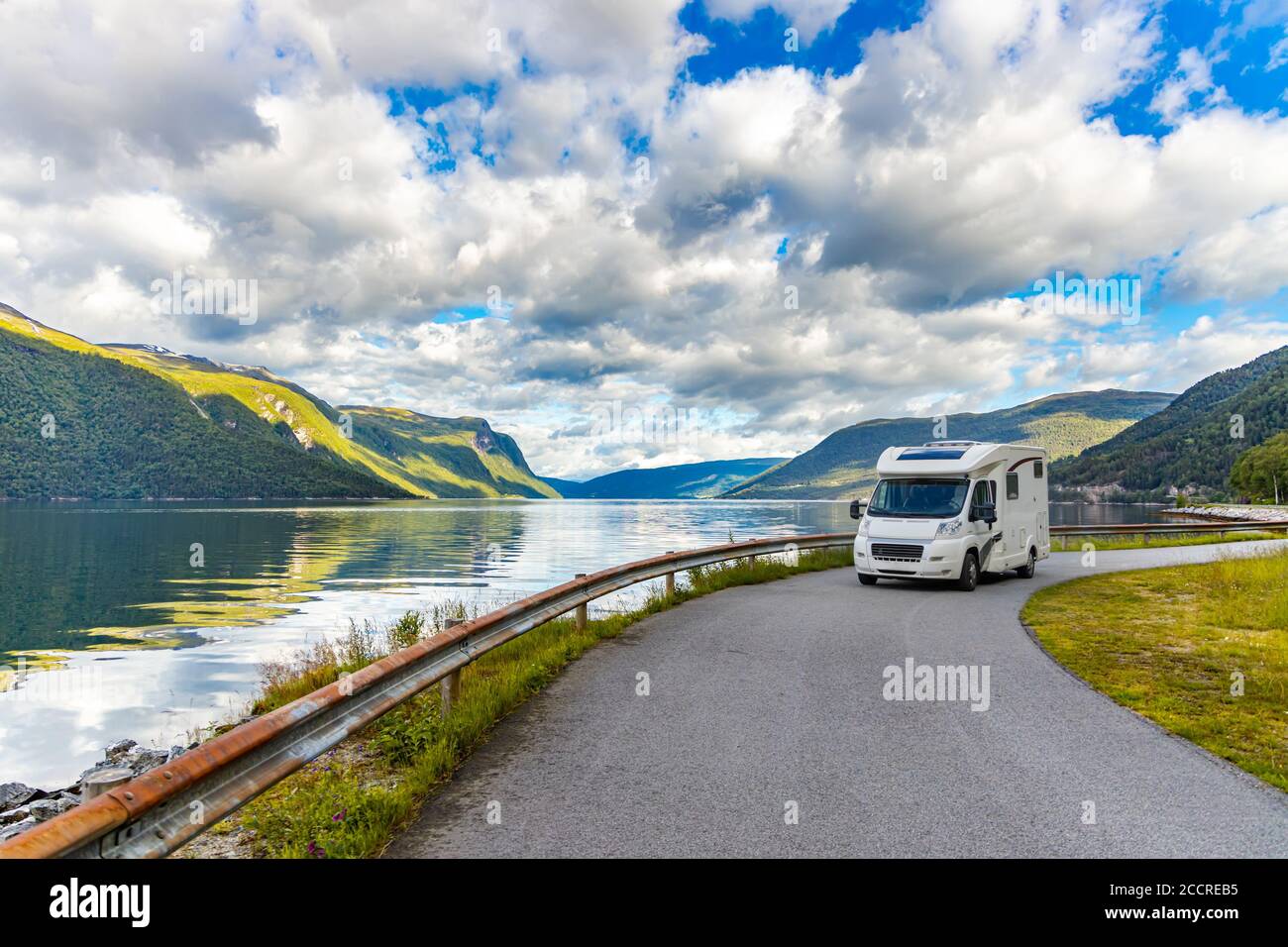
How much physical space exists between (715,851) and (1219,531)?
150 feet

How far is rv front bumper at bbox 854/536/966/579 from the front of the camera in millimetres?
16328

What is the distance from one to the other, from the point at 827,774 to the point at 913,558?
11.9 metres

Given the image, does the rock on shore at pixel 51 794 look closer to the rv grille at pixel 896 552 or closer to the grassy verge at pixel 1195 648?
the grassy verge at pixel 1195 648

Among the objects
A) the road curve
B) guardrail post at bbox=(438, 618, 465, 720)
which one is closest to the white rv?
the road curve

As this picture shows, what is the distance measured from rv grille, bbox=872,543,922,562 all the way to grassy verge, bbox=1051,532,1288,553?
17673mm

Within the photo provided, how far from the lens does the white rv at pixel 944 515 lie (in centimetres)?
1650

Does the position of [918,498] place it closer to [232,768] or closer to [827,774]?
[827,774]

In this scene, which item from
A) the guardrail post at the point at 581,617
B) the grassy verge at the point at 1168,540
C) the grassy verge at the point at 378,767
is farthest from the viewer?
the grassy verge at the point at 1168,540

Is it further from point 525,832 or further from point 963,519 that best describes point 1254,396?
point 525,832

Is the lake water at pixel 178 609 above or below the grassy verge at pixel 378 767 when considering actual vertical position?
below

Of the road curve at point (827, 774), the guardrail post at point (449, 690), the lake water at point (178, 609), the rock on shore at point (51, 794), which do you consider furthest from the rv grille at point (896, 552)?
the rock on shore at point (51, 794)

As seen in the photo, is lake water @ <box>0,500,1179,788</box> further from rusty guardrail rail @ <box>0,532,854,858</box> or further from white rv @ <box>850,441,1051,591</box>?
rusty guardrail rail @ <box>0,532,854,858</box>

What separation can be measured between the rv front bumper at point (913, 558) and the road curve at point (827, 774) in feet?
21.5
